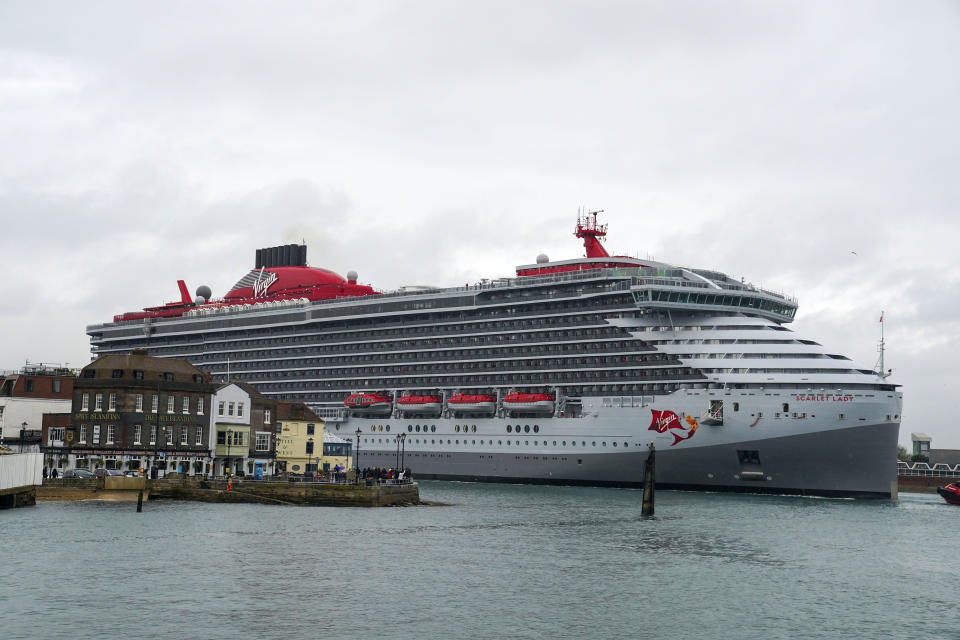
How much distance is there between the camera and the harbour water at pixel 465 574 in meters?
32.3

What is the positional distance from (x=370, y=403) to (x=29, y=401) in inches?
1207

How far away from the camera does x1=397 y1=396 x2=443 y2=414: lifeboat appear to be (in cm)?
9504

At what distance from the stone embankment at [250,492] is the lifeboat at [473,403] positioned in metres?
22.0

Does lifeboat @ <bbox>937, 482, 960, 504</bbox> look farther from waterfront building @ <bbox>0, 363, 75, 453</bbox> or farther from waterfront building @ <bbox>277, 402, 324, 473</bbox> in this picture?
waterfront building @ <bbox>0, 363, 75, 453</bbox>

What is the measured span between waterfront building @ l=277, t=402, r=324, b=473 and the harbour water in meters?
21.1

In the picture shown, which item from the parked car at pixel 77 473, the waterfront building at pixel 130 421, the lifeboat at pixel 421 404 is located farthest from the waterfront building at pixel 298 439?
the parked car at pixel 77 473

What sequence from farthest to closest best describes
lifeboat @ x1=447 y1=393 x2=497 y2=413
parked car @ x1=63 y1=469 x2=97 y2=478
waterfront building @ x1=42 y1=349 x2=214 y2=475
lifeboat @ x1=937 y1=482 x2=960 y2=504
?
lifeboat @ x1=447 y1=393 x2=497 y2=413, lifeboat @ x1=937 y1=482 x2=960 y2=504, waterfront building @ x1=42 y1=349 x2=214 y2=475, parked car @ x1=63 y1=469 x2=97 y2=478

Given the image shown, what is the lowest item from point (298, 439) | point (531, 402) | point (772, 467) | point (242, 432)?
point (772, 467)

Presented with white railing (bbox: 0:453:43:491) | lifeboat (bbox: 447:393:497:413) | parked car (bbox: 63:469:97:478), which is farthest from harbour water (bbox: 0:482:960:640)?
lifeboat (bbox: 447:393:497:413)

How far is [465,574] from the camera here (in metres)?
41.0

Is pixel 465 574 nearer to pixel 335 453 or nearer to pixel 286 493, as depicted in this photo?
pixel 286 493

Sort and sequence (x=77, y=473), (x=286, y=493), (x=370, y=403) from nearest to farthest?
(x=286, y=493) < (x=77, y=473) < (x=370, y=403)

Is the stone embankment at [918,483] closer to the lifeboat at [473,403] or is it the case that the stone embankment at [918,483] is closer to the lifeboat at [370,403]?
the lifeboat at [473,403]

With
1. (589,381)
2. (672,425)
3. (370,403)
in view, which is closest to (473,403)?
(589,381)
